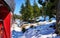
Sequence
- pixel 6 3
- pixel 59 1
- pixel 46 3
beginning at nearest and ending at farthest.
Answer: pixel 6 3
pixel 59 1
pixel 46 3

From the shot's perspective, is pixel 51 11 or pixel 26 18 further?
pixel 26 18

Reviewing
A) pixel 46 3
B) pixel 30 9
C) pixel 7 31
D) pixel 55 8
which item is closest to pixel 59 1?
pixel 55 8

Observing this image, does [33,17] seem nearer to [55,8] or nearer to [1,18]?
[55,8]

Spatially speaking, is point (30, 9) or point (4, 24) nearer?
point (4, 24)

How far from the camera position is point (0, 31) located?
289 centimetres

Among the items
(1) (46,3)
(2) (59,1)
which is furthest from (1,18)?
(1) (46,3)

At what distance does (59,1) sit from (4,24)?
11613mm

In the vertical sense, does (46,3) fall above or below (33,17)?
above

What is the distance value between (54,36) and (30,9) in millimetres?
23734

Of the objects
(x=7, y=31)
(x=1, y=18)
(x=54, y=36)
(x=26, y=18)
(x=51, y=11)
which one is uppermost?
(x=1, y=18)

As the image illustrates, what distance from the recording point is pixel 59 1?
14156 mm

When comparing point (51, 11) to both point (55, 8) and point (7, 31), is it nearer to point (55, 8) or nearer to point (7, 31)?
point (55, 8)

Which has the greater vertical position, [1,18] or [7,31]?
[1,18]

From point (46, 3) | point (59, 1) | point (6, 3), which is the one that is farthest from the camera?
point (46, 3)
